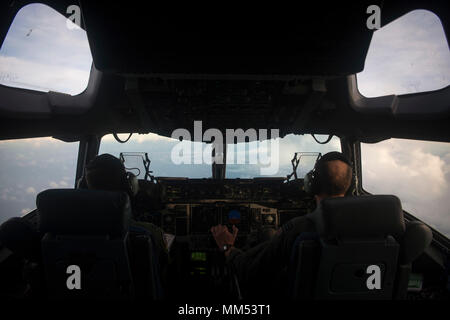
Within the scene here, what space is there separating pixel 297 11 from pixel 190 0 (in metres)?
0.48

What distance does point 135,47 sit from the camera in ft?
4.30

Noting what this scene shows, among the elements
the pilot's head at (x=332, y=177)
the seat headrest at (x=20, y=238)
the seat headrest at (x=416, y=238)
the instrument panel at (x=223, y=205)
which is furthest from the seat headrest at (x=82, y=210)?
the instrument panel at (x=223, y=205)

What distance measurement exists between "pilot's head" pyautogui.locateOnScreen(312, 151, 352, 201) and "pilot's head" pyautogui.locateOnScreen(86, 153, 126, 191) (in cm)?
124

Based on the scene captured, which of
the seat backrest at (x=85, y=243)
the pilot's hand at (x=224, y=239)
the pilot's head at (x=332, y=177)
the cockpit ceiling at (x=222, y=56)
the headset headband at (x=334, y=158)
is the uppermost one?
the cockpit ceiling at (x=222, y=56)

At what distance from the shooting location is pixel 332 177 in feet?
4.76

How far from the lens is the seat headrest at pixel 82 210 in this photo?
1.10 meters

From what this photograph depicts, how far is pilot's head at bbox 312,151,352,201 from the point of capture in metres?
1.44

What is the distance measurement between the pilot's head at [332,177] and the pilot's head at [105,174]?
4.08 feet

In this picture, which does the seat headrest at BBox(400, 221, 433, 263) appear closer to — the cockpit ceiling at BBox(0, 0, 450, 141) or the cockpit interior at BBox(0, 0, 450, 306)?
the cockpit interior at BBox(0, 0, 450, 306)

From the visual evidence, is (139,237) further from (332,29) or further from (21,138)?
(21,138)

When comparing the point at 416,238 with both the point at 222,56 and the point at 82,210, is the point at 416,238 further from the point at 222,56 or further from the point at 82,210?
the point at 82,210

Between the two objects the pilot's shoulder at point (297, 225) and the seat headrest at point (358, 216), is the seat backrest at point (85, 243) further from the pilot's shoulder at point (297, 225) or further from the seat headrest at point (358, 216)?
the seat headrest at point (358, 216)

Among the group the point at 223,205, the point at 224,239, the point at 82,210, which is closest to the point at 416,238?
the point at 224,239
